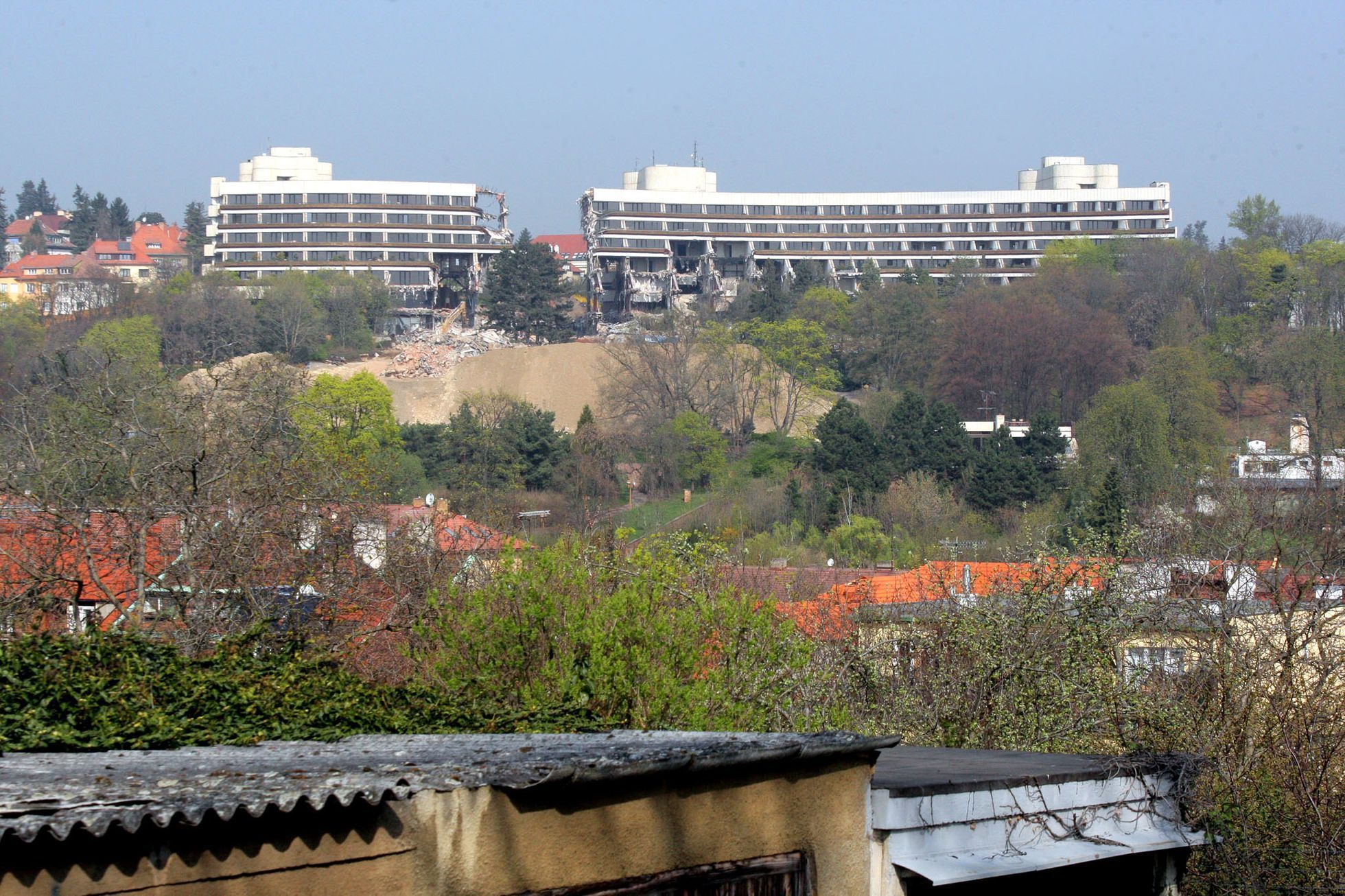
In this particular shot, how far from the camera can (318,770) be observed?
5.81 metres

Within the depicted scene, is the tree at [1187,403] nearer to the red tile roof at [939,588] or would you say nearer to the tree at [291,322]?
the red tile roof at [939,588]

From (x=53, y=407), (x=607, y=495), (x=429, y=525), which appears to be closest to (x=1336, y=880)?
(x=429, y=525)

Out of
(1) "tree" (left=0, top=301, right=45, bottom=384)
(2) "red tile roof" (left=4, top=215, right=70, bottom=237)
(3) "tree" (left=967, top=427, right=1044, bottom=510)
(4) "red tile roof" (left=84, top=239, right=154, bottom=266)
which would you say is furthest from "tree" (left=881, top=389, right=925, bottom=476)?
(2) "red tile roof" (left=4, top=215, right=70, bottom=237)

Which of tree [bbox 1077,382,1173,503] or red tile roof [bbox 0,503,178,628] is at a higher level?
tree [bbox 1077,382,1173,503]

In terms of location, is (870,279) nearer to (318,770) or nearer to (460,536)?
(460,536)

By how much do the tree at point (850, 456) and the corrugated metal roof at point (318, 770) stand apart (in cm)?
4457

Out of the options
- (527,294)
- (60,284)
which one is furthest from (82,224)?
(527,294)

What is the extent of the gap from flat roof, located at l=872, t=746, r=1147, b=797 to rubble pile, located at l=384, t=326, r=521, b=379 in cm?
7317

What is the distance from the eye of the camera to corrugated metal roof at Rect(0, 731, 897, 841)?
201 inches

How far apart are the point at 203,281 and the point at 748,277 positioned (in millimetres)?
36413

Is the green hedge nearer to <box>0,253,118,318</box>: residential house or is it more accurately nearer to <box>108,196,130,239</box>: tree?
<box>0,253,118,318</box>: residential house

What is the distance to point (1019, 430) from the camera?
63594 mm

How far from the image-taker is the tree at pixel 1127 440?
49.3 m

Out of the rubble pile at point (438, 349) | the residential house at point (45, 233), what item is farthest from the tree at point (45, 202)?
the rubble pile at point (438, 349)
